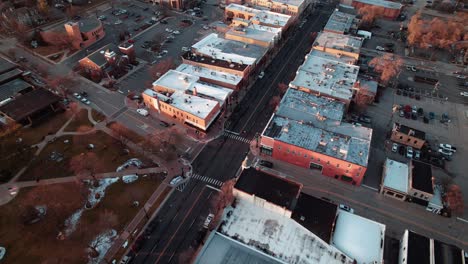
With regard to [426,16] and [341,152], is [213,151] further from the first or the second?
[426,16]

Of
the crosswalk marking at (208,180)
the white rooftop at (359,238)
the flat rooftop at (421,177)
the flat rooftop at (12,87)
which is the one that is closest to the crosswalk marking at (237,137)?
the crosswalk marking at (208,180)

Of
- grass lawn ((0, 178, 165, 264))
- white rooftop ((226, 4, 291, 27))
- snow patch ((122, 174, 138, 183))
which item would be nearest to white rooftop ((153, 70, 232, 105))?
snow patch ((122, 174, 138, 183))

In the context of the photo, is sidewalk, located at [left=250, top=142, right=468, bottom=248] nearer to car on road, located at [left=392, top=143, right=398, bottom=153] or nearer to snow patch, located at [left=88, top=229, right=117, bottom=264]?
car on road, located at [left=392, top=143, right=398, bottom=153]

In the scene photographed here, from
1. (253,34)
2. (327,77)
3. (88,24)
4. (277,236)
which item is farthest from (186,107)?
(88,24)

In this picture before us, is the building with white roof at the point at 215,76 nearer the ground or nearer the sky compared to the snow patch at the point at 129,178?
nearer the sky

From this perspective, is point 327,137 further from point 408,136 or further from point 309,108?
point 408,136

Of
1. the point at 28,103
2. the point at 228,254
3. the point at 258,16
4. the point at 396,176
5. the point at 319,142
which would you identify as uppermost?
the point at 258,16

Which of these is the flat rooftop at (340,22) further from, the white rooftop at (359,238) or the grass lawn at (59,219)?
the grass lawn at (59,219)
